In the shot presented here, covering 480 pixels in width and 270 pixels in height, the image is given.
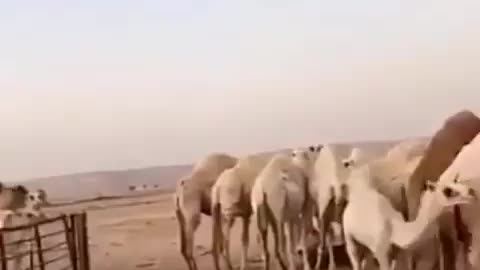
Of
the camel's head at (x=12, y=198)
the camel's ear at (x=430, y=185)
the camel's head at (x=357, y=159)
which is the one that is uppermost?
the camel's head at (x=357, y=159)

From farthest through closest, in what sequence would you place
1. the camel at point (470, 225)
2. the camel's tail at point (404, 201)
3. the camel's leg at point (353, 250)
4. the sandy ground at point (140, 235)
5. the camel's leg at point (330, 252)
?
the sandy ground at point (140, 235), the camel's leg at point (330, 252), the camel's tail at point (404, 201), the camel's leg at point (353, 250), the camel at point (470, 225)

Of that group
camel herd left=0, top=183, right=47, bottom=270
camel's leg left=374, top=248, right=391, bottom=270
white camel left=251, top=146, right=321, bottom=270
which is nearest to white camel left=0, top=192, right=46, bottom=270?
camel herd left=0, top=183, right=47, bottom=270

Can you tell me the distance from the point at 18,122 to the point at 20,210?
0.78m

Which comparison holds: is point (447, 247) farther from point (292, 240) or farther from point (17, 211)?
point (17, 211)

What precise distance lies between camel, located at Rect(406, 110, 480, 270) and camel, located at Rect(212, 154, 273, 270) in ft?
1.34

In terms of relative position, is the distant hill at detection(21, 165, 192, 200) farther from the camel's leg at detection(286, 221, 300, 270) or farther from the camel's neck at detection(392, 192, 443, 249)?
the camel's neck at detection(392, 192, 443, 249)

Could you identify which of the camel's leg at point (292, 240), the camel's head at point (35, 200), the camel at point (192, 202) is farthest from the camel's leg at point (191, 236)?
the camel's head at point (35, 200)

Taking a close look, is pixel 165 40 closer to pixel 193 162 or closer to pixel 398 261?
pixel 193 162

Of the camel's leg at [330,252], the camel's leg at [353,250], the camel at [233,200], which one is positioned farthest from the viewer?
the camel at [233,200]

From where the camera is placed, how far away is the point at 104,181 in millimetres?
3119

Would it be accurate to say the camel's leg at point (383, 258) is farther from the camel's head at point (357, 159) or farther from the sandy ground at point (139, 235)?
the sandy ground at point (139, 235)

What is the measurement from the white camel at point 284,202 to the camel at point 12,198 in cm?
56

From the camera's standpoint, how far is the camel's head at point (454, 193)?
177cm

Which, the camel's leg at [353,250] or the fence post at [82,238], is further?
the fence post at [82,238]
